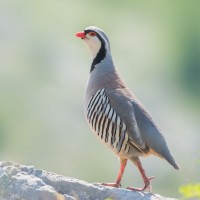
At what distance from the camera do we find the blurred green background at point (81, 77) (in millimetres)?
82125

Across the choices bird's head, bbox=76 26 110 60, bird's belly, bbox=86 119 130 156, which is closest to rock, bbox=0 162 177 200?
bird's belly, bbox=86 119 130 156

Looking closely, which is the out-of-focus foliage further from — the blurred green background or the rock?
the blurred green background

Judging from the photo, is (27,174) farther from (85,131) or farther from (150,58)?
(150,58)

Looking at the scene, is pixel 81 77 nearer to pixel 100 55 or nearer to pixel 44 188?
pixel 100 55

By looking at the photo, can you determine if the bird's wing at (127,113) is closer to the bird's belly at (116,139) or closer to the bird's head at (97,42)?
the bird's belly at (116,139)

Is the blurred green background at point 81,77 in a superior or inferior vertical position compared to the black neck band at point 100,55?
inferior

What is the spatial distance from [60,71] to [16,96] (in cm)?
492

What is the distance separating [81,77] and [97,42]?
8094cm

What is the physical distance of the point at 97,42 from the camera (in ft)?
51.5

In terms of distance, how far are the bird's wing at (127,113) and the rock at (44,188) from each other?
7.44ft

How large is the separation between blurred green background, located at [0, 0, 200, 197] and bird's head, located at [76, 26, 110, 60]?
4988cm

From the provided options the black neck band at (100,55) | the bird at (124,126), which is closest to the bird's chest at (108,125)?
the bird at (124,126)

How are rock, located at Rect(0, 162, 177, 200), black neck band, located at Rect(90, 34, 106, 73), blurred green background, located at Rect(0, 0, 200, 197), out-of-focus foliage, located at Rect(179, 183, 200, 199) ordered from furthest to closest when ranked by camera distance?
blurred green background, located at Rect(0, 0, 200, 197)
black neck band, located at Rect(90, 34, 106, 73)
rock, located at Rect(0, 162, 177, 200)
out-of-focus foliage, located at Rect(179, 183, 200, 199)

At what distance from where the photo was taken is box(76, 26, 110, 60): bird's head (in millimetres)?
15656
